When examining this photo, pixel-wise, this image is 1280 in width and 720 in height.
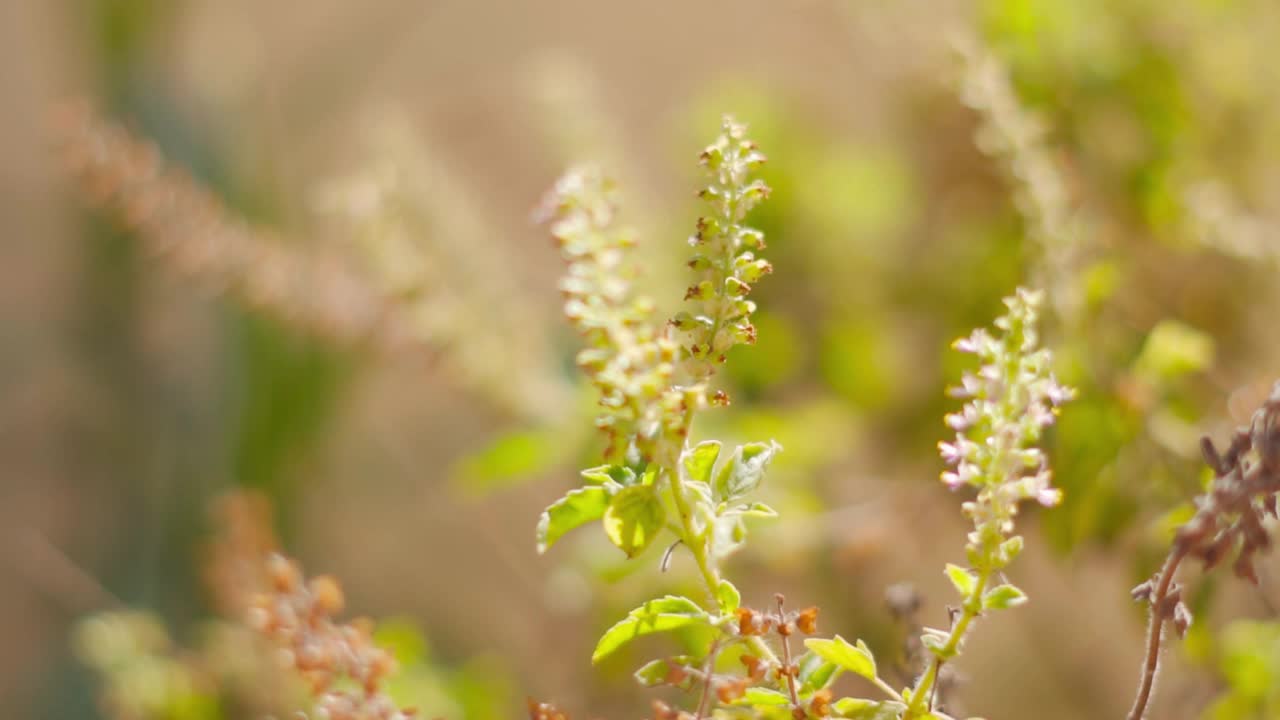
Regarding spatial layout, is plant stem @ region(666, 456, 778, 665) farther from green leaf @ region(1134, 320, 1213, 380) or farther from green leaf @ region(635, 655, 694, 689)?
green leaf @ region(1134, 320, 1213, 380)

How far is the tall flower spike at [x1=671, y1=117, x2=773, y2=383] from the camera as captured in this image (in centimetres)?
31

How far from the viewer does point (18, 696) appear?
5.32ft

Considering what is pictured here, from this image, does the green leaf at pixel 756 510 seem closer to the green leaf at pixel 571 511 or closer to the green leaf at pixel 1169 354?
the green leaf at pixel 571 511

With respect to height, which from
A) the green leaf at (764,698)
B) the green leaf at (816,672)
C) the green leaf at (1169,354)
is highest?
the green leaf at (1169,354)

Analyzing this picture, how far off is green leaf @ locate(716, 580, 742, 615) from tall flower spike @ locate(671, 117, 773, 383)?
0.06 m

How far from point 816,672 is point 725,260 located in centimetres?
14

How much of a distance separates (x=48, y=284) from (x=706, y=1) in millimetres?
1151

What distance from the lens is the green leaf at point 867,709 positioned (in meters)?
0.35

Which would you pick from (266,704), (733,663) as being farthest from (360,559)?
(733,663)

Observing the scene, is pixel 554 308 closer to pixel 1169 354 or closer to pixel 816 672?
pixel 1169 354

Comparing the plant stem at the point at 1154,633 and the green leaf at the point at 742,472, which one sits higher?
the green leaf at the point at 742,472

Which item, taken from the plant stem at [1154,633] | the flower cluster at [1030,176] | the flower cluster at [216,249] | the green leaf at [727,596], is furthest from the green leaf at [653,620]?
the flower cluster at [216,249]

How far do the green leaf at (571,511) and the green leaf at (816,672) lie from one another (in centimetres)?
8

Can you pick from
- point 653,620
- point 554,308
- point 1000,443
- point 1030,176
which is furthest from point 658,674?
point 554,308
